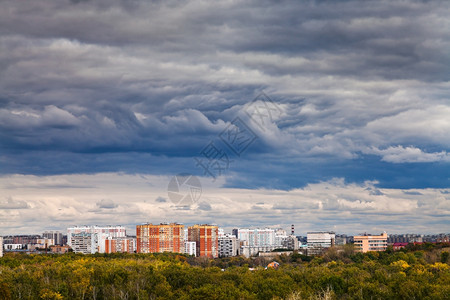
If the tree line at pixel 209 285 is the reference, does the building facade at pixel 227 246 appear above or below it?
below

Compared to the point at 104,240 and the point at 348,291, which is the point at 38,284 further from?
the point at 104,240

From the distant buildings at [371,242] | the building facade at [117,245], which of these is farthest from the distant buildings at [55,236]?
the distant buildings at [371,242]

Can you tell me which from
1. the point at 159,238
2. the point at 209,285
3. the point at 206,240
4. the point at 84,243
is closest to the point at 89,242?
the point at 84,243

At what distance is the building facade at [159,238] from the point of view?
324 ft

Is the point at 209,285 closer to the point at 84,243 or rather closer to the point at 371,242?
the point at 371,242

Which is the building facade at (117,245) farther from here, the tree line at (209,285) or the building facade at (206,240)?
the tree line at (209,285)

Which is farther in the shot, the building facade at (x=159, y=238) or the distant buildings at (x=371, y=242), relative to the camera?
the distant buildings at (x=371, y=242)

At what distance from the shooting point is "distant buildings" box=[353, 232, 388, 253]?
102 m

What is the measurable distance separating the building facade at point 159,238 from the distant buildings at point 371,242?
35304 millimetres

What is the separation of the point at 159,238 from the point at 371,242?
4242cm

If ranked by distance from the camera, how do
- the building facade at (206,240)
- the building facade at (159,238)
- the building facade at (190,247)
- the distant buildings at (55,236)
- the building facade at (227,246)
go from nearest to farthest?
1. the building facade at (159,238)
2. the building facade at (190,247)
3. the building facade at (206,240)
4. the building facade at (227,246)
5. the distant buildings at (55,236)

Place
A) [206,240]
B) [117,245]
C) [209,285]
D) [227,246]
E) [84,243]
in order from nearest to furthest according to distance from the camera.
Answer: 1. [209,285]
2. [206,240]
3. [117,245]
4. [84,243]
5. [227,246]

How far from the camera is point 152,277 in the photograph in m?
37.0

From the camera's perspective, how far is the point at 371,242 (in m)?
104
